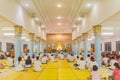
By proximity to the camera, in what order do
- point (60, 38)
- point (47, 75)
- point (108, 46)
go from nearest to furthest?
point (47, 75) → point (108, 46) → point (60, 38)

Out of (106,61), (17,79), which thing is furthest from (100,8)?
(17,79)

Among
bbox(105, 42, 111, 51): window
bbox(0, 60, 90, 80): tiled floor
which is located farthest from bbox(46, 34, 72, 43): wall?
bbox(0, 60, 90, 80): tiled floor

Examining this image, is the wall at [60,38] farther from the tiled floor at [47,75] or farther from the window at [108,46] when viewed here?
the tiled floor at [47,75]

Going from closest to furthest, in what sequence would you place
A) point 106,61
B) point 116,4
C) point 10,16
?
point 116,4 < point 10,16 < point 106,61

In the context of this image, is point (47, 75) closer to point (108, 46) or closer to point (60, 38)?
point (108, 46)

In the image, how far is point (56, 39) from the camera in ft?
117

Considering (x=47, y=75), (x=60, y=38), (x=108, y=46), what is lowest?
(x=47, y=75)

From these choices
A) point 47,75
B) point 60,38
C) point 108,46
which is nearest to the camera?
point 47,75

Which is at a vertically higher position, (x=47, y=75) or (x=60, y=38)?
(x=60, y=38)

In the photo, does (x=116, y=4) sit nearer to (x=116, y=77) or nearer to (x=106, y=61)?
(x=116, y=77)

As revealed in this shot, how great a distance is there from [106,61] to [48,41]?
20943 millimetres

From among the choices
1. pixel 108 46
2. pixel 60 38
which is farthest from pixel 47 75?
pixel 60 38

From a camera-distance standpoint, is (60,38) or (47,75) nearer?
(47,75)

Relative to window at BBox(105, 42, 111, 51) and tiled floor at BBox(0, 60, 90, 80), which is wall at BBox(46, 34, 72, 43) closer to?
window at BBox(105, 42, 111, 51)
